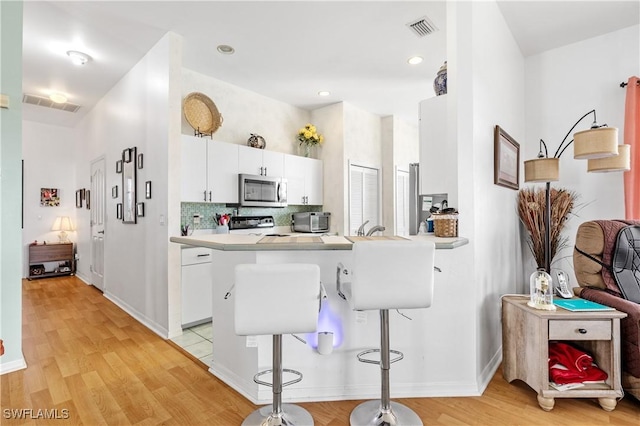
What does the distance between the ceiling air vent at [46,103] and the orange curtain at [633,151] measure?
22.7ft

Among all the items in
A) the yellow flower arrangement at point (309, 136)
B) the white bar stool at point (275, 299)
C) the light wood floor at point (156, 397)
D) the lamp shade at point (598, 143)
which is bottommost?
the light wood floor at point (156, 397)

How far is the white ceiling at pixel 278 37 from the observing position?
8.82 feet

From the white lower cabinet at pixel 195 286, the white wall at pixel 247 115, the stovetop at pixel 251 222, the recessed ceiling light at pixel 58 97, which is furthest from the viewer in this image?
the recessed ceiling light at pixel 58 97

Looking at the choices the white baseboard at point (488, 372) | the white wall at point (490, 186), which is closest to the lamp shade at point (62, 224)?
the white wall at point (490, 186)

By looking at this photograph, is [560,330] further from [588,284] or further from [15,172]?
[15,172]

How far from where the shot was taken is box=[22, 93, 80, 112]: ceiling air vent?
4.67 metres

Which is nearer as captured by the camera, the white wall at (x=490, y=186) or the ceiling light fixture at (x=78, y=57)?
the white wall at (x=490, y=186)

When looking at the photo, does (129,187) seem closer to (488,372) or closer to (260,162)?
(260,162)

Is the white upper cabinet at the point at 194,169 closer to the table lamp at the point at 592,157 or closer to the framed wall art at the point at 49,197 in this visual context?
Answer: the table lamp at the point at 592,157

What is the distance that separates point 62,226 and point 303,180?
4925 millimetres

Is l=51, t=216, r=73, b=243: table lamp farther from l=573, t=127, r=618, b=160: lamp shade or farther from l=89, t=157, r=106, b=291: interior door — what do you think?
l=573, t=127, r=618, b=160: lamp shade

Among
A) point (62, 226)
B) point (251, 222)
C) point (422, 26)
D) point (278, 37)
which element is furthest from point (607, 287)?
point (62, 226)

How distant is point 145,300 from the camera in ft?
11.4

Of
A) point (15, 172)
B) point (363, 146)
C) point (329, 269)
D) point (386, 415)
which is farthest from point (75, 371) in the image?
point (363, 146)
